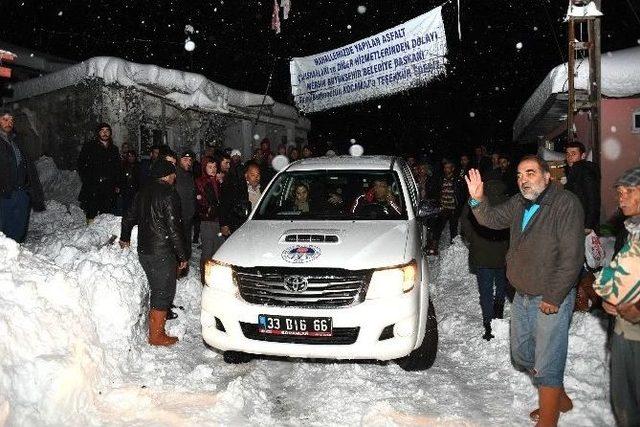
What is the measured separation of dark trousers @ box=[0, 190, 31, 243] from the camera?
677cm

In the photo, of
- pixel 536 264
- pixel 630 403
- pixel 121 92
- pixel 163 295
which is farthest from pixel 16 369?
pixel 121 92

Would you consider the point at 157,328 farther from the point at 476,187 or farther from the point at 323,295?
the point at 476,187

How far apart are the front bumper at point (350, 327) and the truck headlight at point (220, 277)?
0.41 feet

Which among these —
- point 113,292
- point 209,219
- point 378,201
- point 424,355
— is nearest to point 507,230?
point 378,201

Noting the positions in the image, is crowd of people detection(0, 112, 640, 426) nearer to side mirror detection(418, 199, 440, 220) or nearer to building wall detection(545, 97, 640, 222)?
side mirror detection(418, 199, 440, 220)

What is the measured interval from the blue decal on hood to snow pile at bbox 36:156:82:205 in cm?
1037

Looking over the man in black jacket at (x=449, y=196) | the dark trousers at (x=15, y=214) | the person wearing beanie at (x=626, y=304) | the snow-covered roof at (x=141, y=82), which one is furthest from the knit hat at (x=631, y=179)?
the snow-covered roof at (x=141, y=82)

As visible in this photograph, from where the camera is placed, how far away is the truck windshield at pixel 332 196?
5816 mm

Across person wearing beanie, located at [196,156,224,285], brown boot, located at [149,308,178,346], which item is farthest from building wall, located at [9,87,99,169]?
brown boot, located at [149,308,178,346]

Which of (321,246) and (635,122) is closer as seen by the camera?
(321,246)

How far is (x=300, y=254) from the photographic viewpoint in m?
4.68

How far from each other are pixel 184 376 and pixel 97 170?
557cm

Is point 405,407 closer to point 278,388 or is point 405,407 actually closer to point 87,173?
point 278,388

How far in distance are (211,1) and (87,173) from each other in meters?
21.3
